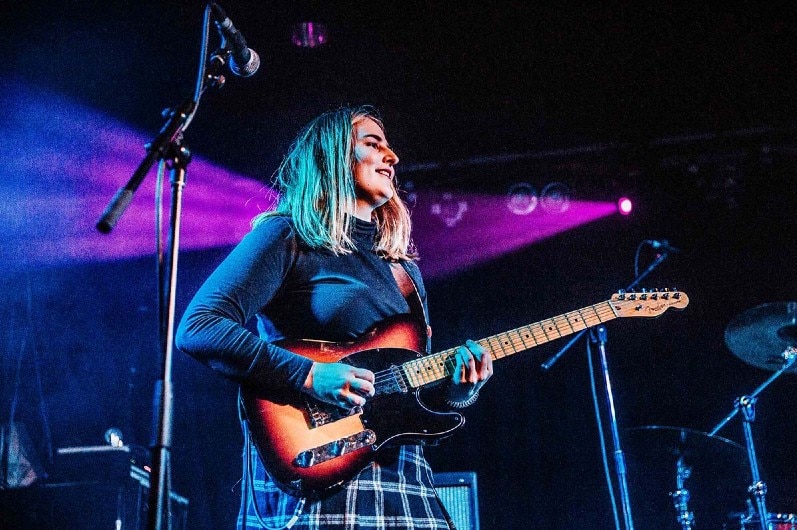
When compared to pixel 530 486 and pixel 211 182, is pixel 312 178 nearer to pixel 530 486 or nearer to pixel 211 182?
pixel 211 182

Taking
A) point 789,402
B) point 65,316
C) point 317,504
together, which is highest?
point 65,316

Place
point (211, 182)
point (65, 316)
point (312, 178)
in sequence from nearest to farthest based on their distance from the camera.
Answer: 1. point (312, 178)
2. point (65, 316)
3. point (211, 182)

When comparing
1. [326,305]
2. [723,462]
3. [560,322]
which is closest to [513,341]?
[560,322]

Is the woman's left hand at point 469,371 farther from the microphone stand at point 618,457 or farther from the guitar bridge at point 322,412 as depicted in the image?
the microphone stand at point 618,457

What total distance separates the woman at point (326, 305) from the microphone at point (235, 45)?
63 cm

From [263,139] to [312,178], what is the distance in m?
4.01

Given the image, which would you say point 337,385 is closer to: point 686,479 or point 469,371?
point 469,371

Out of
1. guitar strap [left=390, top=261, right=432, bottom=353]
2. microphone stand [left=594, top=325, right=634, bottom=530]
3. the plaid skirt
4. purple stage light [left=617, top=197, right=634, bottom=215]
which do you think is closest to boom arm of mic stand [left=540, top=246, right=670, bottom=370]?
microphone stand [left=594, top=325, right=634, bottom=530]

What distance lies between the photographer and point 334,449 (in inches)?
93.7

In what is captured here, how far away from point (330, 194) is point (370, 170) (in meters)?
0.28

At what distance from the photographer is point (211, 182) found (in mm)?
7051

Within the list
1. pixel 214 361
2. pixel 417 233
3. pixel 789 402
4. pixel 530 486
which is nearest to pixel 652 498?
pixel 530 486

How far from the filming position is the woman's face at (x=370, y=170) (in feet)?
11.0

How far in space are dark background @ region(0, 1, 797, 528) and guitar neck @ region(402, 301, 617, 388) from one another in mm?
2535
